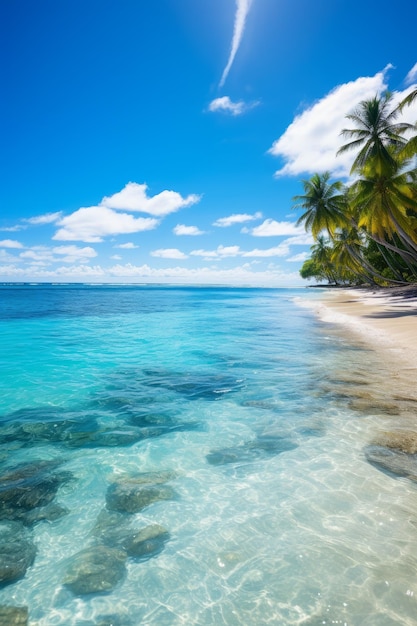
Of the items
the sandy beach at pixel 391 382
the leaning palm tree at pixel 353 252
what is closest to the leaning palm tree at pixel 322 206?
the leaning palm tree at pixel 353 252

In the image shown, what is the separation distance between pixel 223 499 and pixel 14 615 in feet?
6.97

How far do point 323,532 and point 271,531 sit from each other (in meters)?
0.50

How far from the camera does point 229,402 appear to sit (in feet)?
23.0

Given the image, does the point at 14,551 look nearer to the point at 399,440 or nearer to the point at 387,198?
the point at 399,440

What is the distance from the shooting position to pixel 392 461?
439 centimetres

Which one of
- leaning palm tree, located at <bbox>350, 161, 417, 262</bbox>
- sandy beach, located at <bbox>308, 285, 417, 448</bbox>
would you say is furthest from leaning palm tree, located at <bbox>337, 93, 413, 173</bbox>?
sandy beach, located at <bbox>308, 285, 417, 448</bbox>

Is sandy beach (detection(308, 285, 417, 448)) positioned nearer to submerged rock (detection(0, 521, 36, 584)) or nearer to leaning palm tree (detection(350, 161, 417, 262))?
submerged rock (detection(0, 521, 36, 584))

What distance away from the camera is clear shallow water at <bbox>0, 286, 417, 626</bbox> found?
257 centimetres

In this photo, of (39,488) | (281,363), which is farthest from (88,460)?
(281,363)

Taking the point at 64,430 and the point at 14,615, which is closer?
the point at 14,615

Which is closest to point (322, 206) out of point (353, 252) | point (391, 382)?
point (353, 252)

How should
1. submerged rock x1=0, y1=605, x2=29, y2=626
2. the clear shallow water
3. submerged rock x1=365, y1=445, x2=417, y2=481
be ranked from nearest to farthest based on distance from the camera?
1. submerged rock x1=0, y1=605, x2=29, y2=626
2. the clear shallow water
3. submerged rock x1=365, y1=445, x2=417, y2=481

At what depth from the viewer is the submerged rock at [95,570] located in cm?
273

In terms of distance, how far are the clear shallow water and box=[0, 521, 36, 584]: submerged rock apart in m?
0.08
